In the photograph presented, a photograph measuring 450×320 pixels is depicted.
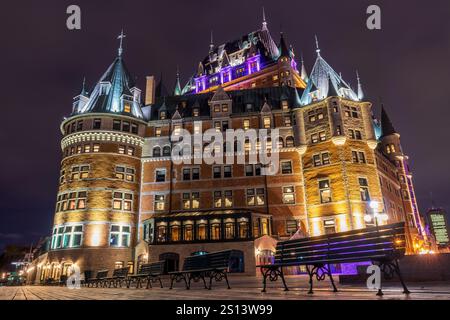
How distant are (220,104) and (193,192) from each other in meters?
13.1

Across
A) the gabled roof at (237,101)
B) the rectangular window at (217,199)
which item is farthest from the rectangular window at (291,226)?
the gabled roof at (237,101)

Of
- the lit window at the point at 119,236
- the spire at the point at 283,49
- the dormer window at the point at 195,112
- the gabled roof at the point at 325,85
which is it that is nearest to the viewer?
the lit window at the point at 119,236

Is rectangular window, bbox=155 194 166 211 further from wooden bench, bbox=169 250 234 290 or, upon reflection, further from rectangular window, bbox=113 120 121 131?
wooden bench, bbox=169 250 234 290

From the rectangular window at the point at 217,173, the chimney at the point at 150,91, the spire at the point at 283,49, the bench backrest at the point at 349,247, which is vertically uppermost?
the spire at the point at 283,49

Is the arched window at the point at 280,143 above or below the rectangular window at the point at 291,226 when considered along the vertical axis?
above

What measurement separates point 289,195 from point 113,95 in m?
27.8

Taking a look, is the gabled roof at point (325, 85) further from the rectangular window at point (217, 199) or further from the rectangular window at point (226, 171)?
the rectangular window at point (217, 199)

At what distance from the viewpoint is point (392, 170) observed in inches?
2036

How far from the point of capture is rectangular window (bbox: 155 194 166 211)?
134 ft

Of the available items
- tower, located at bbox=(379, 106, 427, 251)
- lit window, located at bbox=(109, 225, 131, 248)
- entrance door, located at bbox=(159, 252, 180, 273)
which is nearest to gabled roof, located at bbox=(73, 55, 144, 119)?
lit window, located at bbox=(109, 225, 131, 248)

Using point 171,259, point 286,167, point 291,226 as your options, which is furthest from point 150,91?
point 291,226

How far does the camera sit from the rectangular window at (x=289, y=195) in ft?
127

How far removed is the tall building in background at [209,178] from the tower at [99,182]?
0.13 m
